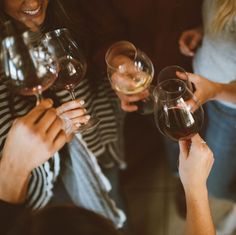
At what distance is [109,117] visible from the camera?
151 centimetres

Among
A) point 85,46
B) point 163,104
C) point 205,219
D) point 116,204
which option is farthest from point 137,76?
point 116,204

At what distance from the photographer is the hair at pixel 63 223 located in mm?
889

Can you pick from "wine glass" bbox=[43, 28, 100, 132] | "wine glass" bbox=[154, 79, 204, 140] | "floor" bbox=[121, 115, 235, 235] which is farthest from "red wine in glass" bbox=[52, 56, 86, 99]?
"floor" bbox=[121, 115, 235, 235]

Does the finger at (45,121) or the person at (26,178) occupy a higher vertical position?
the finger at (45,121)

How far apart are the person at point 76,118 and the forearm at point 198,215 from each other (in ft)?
1.07

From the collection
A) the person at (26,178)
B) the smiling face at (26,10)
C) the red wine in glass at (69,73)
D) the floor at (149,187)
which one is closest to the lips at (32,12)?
the smiling face at (26,10)

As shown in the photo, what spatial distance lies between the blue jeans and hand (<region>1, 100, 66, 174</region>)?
1.74ft

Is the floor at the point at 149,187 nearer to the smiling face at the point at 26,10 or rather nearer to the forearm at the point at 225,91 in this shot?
the forearm at the point at 225,91

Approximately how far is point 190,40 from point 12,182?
28.7 inches

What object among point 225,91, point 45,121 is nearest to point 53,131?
point 45,121

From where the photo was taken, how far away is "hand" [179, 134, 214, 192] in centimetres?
104

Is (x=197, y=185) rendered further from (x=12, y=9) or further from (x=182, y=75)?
(x=12, y=9)

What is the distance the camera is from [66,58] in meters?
1.17

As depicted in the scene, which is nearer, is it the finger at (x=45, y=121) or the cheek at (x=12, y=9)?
the finger at (x=45, y=121)
